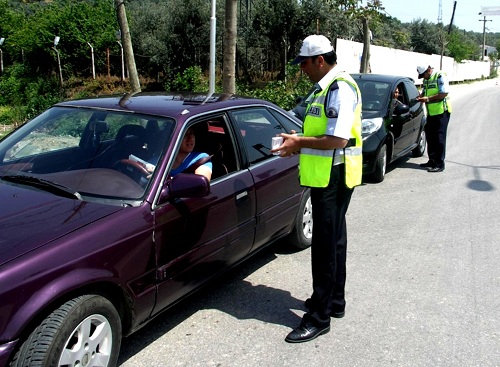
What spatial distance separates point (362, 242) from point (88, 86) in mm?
19280

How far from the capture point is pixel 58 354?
2393 millimetres

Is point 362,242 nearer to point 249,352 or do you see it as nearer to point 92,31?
point 249,352

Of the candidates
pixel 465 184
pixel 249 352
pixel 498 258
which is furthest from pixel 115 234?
pixel 465 184

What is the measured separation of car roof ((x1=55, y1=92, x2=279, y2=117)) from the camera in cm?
364

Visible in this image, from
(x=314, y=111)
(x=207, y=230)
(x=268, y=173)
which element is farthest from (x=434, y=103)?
(x=207, y=230)

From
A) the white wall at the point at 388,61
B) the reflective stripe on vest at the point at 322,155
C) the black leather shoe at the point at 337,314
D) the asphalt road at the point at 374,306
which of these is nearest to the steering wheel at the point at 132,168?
the reflective stripe on vest at the point at 322,155

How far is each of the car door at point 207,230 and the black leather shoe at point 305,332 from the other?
0.71 m

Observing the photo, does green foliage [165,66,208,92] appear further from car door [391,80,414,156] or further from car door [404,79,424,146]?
car door [391,80,414,156]

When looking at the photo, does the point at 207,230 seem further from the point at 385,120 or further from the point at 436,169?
the point at 436,169

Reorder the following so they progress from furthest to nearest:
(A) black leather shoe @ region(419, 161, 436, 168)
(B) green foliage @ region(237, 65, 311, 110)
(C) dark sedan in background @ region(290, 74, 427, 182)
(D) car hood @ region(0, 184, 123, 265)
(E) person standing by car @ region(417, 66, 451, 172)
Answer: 1. (B) green foliage @ region(237, 65, 311, 110)
2. (A) black leather shoe @ region(419, 161, 436, 168)
3. (E) person standing by car @ region(417, 66, 451, 172)
4. (C) dark sedan in background @ region(290, 74, 427, 182)
5. (D) car hood @ region(0, 184, 123, 265)

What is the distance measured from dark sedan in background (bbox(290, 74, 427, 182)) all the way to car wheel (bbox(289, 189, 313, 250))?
8.12 feet

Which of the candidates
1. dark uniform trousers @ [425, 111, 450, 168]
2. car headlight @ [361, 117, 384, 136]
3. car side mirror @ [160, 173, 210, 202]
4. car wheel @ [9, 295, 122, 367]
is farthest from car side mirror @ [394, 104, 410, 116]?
car wheel @ [9, 295, 122, 367]

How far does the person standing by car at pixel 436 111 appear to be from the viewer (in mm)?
8719

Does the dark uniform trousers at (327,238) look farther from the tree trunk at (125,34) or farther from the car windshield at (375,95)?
the tree trunk at (125,34)
